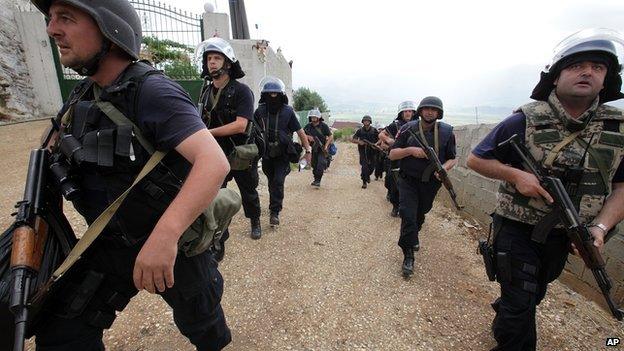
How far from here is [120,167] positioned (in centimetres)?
120

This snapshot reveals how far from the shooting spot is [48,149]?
142 cm

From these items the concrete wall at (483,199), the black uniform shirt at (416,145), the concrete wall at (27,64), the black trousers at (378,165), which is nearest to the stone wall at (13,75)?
the concrete wall at (27,64)

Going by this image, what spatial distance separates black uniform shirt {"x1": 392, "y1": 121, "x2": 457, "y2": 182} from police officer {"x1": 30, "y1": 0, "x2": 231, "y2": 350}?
8.37ft

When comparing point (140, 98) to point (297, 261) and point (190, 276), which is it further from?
point (297, 261)

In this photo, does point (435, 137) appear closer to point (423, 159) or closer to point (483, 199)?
point (423, 159)

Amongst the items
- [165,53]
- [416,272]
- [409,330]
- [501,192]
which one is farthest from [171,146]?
[165,53]

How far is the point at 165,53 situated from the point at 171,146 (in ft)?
26.8

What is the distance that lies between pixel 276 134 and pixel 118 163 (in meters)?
3.04

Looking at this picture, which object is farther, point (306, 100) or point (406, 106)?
point (306, 100)

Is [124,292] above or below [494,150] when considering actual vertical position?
below

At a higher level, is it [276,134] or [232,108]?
[232,108]

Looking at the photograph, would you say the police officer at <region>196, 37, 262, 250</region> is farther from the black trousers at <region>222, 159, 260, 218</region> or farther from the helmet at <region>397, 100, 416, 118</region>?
the helmet at <region>397, 100, 416, 118</region>

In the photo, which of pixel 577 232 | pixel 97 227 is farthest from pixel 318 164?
pixel 97 227

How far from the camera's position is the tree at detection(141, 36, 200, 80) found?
7.45 m
